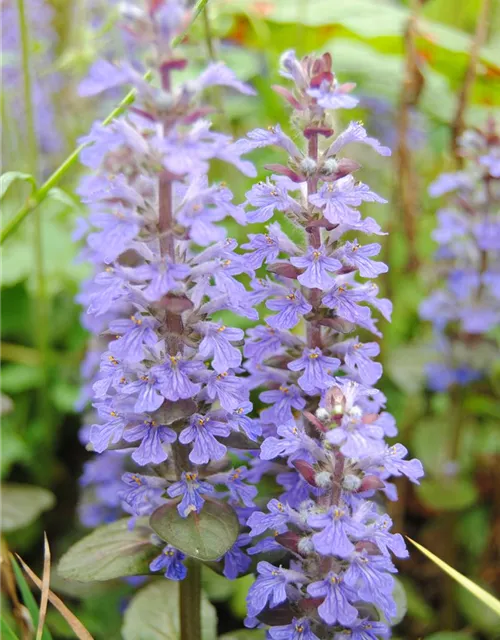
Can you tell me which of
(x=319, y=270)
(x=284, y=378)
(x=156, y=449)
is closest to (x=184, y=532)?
(x=156, y=449)

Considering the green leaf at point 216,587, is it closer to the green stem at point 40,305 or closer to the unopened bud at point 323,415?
the green stem at point 40,305

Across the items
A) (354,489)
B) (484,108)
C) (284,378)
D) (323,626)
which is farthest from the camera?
(484,108)

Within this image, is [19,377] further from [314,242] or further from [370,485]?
Result: [370,485]

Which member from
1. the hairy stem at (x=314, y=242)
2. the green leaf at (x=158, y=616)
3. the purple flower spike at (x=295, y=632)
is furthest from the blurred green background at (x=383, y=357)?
the hairy stem at (x=314, y=242)

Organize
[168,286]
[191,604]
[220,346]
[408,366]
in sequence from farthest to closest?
[408,366] < [191,604] < [220,346] < [168,286]

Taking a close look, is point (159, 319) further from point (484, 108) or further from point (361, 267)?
point (484, 108)

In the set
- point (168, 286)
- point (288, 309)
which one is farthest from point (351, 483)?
point (168, 286)

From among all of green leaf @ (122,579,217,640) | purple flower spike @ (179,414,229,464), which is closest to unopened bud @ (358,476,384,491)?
purple flower spike @ (179,414,229,464)

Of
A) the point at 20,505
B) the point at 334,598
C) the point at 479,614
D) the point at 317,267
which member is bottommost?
the point at 479,614
